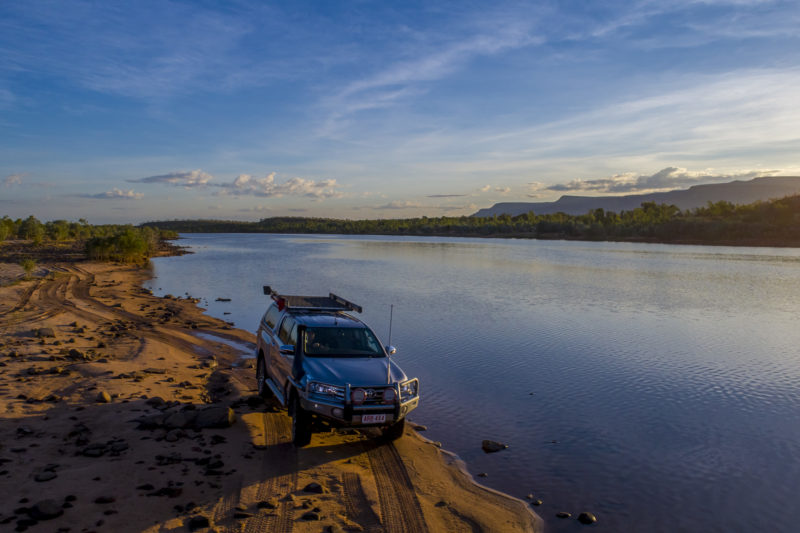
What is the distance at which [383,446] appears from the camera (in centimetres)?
995

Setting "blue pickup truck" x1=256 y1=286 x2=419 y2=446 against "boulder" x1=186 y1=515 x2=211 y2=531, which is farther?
"blue pickup truck" x1=256 y1=286 x2=419 y2=446

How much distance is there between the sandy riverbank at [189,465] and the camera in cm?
683

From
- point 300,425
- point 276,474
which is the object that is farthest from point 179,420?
point 276,474

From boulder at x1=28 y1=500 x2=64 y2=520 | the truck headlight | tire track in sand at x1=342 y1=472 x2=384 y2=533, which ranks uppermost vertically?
the truck headlight

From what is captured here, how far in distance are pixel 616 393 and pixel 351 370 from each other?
9312 millimetres

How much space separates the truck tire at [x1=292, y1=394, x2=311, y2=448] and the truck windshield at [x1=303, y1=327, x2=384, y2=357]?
1.06m

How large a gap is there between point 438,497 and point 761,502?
18.9 feet

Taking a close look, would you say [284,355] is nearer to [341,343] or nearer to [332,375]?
[341,343]

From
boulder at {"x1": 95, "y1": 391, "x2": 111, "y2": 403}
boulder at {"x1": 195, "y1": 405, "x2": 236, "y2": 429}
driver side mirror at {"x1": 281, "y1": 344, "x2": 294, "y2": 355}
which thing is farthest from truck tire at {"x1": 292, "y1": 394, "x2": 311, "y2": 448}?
boulder at {"x1": 95, "y1": 391, "x2": 111, "y2": 403}

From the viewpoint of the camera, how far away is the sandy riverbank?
6.83 meters

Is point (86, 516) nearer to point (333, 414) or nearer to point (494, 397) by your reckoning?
point (333, 414)

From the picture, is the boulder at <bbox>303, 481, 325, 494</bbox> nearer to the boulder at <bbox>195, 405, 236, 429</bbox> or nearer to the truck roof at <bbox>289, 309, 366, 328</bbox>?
the boulder at <bbox>195, 405, 236, 429</bbox>

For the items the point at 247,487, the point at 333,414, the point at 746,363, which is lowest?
the point at 746,363

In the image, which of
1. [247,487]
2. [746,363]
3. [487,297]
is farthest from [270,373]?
[487,297]
